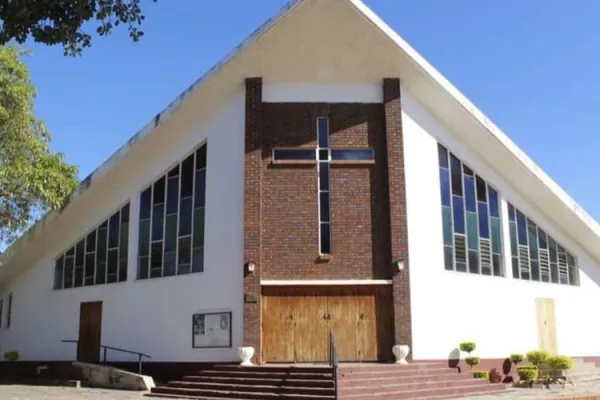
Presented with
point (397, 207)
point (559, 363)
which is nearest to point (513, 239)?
point (559, 363)

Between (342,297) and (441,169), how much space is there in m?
5.03

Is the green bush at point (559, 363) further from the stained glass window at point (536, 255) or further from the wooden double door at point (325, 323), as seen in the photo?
the wooden double door at point (325, 323)

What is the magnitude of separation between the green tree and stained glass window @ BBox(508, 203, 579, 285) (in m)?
13.7

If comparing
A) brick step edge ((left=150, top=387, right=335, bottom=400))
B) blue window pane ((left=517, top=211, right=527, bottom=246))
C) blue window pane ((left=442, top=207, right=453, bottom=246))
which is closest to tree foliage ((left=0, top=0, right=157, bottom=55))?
brick step edge ((left=150, top=387, right=335, bottom=400))

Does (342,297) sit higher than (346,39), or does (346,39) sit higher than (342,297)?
(346,39)

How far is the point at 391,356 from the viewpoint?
17.0 m

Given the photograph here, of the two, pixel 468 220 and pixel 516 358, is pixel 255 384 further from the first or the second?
pixel 468 220

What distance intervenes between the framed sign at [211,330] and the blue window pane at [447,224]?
652 cm

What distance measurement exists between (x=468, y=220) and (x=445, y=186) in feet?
4.35

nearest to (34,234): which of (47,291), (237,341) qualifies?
(47,291)

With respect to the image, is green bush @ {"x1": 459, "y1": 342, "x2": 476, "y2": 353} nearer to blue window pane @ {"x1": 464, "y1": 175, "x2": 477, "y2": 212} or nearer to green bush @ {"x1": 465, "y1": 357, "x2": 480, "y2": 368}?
green bush @ {"x1": 465, "y1": 357, "x2": 480, "y2": 368}

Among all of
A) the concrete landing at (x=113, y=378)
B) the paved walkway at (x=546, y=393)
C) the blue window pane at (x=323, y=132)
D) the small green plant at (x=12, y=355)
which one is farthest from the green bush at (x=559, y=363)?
the small green plant at (x=12, y=355)

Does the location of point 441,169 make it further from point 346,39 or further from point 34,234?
point 34,234

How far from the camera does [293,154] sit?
18.2m
